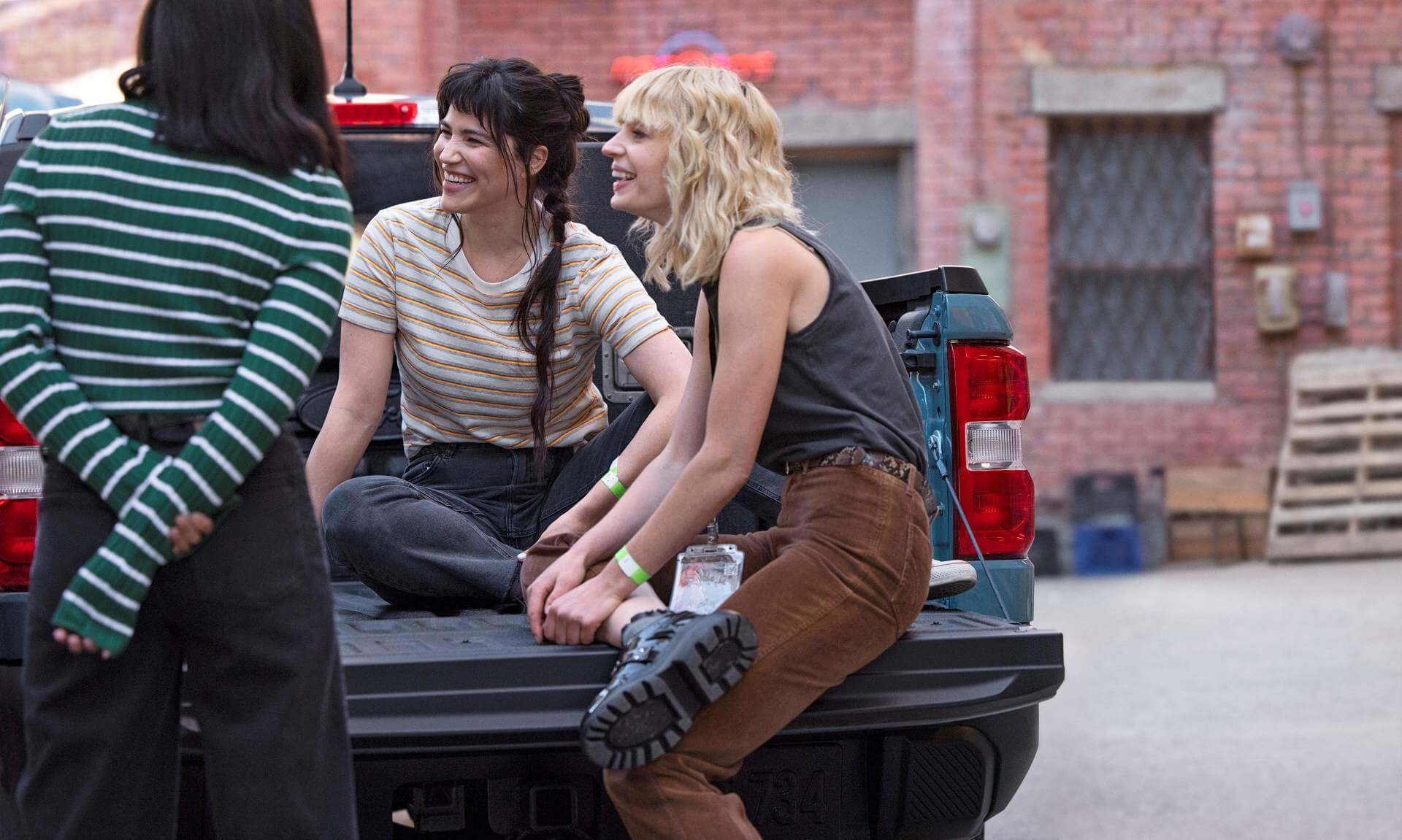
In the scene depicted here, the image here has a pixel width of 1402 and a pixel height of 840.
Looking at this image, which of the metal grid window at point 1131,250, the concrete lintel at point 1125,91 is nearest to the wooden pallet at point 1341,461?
the metal grid window at point 1131,250

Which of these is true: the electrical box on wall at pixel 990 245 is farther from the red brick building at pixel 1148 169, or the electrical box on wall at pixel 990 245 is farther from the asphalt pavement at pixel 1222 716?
the asphalt pavement at pixel 1222 716

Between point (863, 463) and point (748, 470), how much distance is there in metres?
0.20

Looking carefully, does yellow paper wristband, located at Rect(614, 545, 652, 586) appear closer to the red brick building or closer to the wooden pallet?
the red brick building

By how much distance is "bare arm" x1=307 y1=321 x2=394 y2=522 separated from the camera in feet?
11.8

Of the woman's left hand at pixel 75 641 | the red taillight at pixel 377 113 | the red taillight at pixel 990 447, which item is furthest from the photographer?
the red taillight at pixel 377 113

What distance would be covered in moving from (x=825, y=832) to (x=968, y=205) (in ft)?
28.5


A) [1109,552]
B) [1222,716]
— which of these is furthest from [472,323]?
[1109,552]

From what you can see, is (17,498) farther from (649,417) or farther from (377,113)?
(377,113)

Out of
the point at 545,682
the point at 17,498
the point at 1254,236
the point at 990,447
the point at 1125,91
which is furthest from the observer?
the point at 1125,91

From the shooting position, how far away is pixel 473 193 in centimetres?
363

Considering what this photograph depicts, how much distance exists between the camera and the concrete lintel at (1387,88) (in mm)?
11125

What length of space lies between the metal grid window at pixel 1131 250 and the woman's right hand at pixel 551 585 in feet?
28.9

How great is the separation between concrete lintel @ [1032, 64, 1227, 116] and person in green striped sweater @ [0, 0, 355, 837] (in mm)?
9370

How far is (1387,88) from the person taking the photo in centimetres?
1113
